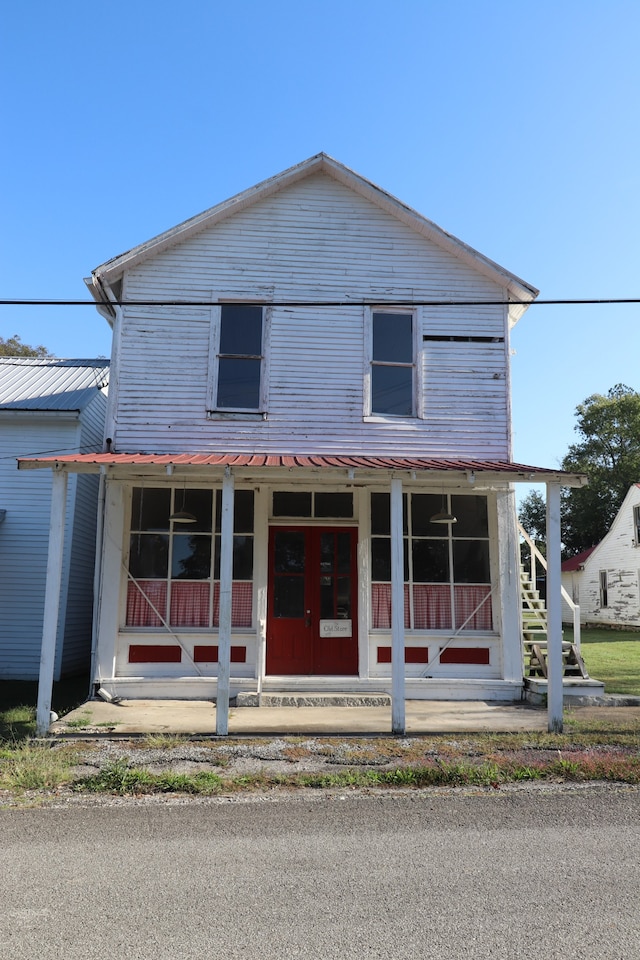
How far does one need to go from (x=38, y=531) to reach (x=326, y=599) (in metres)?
5.90

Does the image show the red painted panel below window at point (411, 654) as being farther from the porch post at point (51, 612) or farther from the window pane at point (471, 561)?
the porch post at point (51, 612)

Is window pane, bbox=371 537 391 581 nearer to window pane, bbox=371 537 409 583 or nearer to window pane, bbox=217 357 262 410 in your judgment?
window pane, bbox=371 537 409 583

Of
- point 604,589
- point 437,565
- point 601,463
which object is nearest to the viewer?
point 437,565

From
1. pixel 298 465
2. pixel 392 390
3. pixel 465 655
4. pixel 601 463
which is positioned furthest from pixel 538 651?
pixel 601 463

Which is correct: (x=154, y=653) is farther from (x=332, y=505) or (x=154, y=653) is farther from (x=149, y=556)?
(x=332, y=505)

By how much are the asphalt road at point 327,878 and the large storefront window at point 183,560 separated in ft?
15.9

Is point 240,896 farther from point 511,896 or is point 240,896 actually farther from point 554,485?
point 554,485

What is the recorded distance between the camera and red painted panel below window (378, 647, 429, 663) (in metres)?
10.7

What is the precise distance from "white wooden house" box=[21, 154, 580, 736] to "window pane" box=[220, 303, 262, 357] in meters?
0.02

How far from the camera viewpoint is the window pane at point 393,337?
37.6 feet

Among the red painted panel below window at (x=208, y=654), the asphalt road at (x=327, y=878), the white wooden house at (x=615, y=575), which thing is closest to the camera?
the asphalt road at (x=327, y=878)

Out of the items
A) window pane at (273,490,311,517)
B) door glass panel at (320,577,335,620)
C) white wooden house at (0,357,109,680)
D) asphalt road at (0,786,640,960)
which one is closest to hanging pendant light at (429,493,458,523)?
door glass panel at (320,577,335,620)

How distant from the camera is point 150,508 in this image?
1092 centimetres

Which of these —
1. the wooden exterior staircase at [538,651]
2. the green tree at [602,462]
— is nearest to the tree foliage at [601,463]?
the green tree at [602,462]
